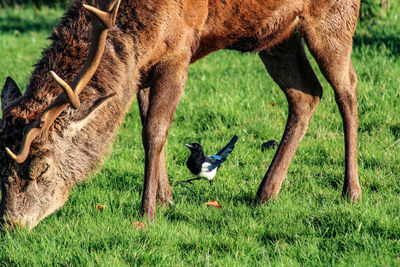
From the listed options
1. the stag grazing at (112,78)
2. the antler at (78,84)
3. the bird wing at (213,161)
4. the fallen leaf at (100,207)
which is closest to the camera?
the antler at (78,84)

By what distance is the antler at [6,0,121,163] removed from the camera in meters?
3.78

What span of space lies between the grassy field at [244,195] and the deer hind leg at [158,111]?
0.20m

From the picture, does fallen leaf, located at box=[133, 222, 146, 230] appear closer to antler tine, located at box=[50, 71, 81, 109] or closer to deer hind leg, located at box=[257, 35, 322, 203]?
antler tine, located at box=[50, 71, 81, 109]

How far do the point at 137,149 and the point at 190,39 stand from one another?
1.92 metres

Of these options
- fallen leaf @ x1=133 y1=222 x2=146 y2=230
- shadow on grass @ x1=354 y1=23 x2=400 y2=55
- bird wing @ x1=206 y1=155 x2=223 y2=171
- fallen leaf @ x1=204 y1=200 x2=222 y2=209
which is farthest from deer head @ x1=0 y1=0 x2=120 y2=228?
shadow on grass @ x1=354 y1=23 x2=400 y2=55

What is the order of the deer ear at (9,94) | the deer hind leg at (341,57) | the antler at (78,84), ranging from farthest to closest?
the deer hind leg at (341,57)
the deer ear at (9,94)
the antler at (78,84)

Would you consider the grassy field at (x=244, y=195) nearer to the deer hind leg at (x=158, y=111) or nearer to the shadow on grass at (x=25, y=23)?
the deer hind leg at (x=158, y=111)

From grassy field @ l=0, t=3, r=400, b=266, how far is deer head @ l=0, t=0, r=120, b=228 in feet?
0.61

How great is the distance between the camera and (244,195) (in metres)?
4.96

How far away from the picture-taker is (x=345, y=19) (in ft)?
16.5

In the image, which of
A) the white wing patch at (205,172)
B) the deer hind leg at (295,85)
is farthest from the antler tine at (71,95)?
the deer hind leg at (295,85)

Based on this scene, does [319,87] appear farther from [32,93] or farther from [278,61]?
[32,93]

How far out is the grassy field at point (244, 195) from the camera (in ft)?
12.2

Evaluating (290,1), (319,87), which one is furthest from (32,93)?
(319,87)
